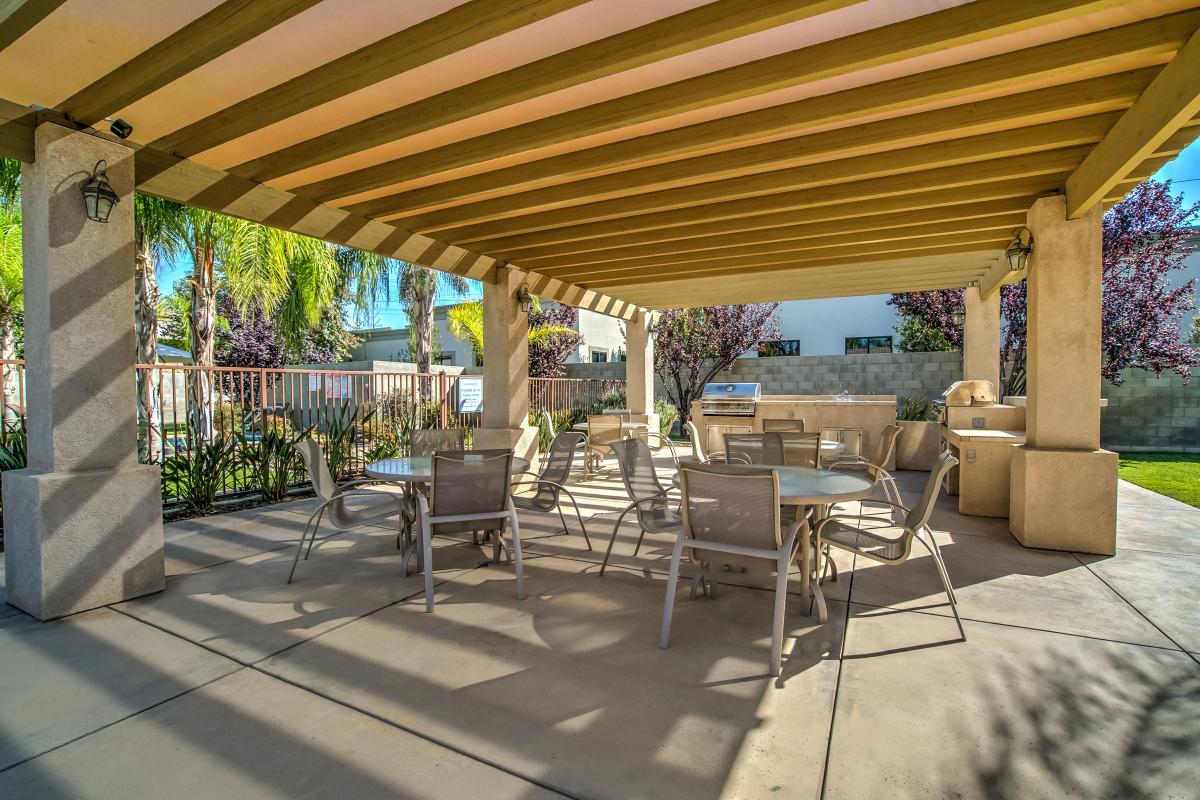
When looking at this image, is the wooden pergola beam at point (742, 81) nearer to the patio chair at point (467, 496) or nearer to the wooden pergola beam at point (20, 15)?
the wooden pergola beam at point (20, 15)

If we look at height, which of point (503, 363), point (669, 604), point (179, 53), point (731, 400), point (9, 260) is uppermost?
point (9, 260)

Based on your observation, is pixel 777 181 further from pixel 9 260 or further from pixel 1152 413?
pixel 9 260

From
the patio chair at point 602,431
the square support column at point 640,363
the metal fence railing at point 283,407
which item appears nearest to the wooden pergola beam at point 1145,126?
the patio chair at point 602,431

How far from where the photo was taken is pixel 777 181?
434cm

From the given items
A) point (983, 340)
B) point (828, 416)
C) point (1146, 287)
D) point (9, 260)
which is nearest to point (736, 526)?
point (828, 416)

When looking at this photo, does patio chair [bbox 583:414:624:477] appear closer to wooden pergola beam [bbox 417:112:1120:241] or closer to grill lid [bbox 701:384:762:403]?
wooden pergola beam [bbox 417:112:1120:241]

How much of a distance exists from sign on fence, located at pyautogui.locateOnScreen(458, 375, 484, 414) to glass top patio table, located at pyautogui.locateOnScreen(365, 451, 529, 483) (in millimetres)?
5073

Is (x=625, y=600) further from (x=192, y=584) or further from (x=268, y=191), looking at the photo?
(x=268, y=191)

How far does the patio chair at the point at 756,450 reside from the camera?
4512 millimetres

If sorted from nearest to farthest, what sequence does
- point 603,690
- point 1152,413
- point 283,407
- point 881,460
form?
point 603,690 → point 881,460 → point 283,407 → point 1152,413

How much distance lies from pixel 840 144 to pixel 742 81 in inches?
44.1

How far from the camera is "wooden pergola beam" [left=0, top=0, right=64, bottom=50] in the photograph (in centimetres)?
242

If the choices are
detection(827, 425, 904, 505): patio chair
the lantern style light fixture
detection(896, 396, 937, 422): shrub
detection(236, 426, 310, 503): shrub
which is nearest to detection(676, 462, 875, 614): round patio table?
detection(827, 425, 904, 505): patio chair

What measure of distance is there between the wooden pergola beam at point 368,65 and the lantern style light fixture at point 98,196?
0.58 meters
